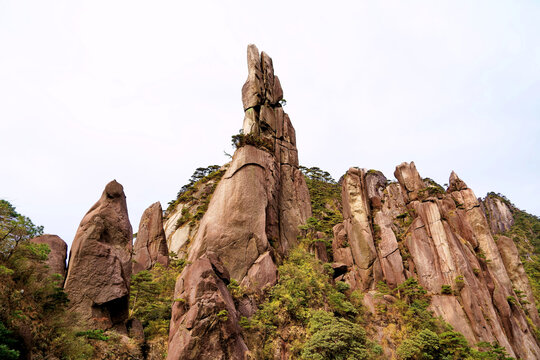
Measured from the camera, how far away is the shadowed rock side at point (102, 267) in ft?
47.3

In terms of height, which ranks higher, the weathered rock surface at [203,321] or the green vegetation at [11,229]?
the green vegetation at [11,229]

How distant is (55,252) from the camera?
15.3 meters

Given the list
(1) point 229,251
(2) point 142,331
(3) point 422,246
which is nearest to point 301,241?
(1) point 229,251

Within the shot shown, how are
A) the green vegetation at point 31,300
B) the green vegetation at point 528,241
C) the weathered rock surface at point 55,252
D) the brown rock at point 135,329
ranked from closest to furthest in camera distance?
the green vegetation at point 31,300 < the weathered rock surface at point 55,252 < the brown rock at point 135,329 < the green vegetation at point 528,241

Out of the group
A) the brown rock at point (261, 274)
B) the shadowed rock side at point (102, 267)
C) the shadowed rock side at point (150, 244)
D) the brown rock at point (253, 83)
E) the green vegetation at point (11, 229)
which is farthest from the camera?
the brown rock at point (253, 83)

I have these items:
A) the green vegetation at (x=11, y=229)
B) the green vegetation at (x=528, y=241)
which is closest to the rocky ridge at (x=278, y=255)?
the green vegetation at (x=11, y=229)

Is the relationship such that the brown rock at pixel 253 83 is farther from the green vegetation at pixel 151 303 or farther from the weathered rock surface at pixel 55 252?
the weathered rock surface at pixel 55 252

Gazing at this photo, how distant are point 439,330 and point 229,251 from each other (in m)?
18.0

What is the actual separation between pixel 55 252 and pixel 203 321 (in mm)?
8265

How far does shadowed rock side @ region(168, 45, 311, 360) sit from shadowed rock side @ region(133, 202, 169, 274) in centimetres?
548

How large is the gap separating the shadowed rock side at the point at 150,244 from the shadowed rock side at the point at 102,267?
403 inches

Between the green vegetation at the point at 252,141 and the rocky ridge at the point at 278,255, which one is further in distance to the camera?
the green vegetation at the point at 252,141

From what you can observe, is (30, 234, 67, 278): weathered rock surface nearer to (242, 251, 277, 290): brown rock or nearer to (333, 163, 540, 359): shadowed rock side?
(242, 251, 277, 290): brown rock

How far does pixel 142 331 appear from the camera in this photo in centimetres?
1598
